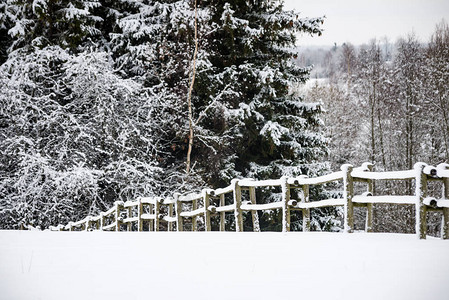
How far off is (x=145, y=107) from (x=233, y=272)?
61.5ft

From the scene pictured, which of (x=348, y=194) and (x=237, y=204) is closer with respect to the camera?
(x=348, y=194)

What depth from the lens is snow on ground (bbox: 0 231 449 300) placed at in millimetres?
3664

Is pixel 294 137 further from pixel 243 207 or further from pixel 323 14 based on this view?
pixel 243 207

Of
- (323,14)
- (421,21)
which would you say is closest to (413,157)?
(421,21)

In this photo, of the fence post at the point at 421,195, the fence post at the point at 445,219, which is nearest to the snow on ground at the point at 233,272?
the fence post at the point at 421,195

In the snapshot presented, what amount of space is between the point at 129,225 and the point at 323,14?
44.6ft

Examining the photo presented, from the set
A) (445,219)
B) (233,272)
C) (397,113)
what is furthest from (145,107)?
(233,272)

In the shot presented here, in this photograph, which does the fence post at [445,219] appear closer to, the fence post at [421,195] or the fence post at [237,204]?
the fence post at [421,195]

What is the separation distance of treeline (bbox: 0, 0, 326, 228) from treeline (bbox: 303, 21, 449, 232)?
4.69 meters

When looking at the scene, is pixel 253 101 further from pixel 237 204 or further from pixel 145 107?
pixel 237 204

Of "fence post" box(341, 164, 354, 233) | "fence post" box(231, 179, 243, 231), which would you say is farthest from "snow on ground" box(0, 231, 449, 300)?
"fence post" box(231, 179, 243, 231)

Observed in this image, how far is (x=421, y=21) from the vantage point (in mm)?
30266

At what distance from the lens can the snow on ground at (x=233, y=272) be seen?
12.0 ft

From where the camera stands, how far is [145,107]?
22359 millimetres
